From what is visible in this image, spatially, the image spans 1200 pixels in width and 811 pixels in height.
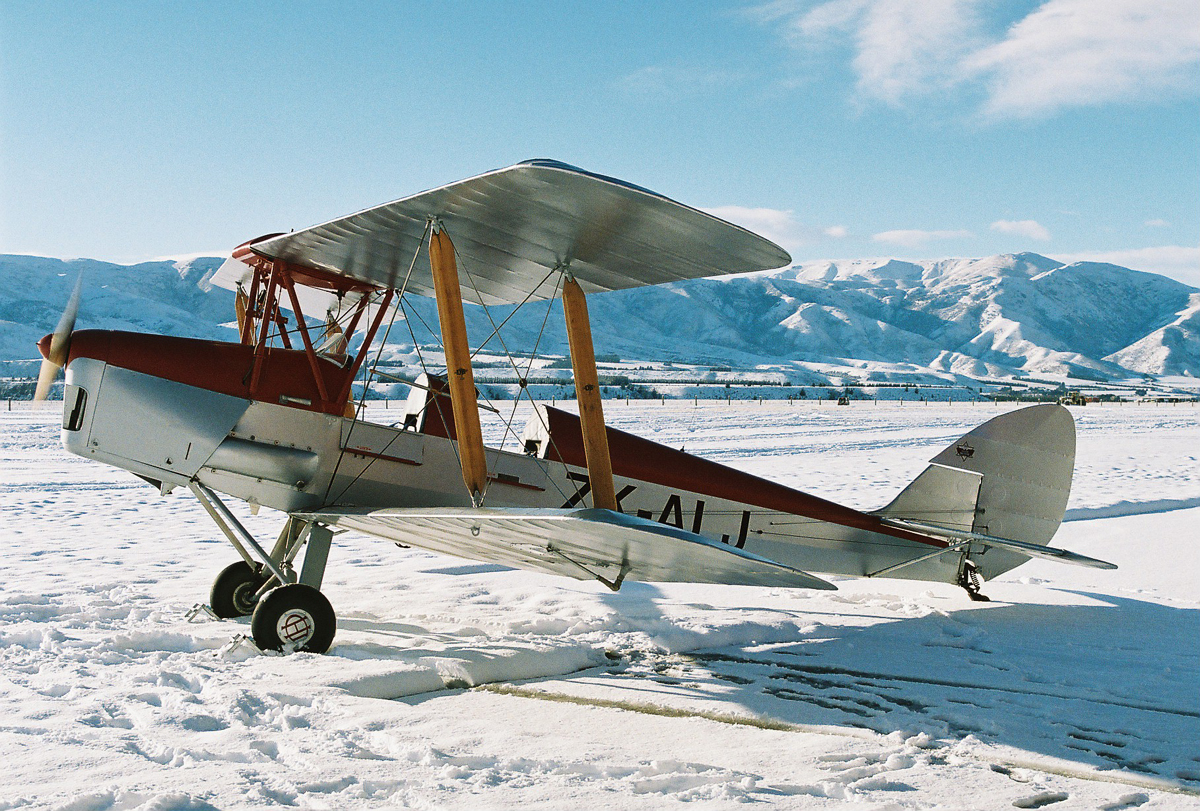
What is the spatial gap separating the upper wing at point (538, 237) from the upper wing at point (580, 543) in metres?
1.64

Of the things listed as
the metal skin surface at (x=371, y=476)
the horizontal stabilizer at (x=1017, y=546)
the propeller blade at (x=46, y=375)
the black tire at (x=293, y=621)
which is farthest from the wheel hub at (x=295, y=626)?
the horizontal stabilizer at (x=1017, y=546)

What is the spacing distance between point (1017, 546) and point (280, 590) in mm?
5255

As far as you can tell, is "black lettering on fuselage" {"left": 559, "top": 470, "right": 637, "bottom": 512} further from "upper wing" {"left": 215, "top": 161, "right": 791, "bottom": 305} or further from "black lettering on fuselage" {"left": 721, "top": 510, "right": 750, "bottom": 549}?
"upper wing" {"left": 215, "top": 161, "right": 791, "bottom": 305}

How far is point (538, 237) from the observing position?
18.3ft

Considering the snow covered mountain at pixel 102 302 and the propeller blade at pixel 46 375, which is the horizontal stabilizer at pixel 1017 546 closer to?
the propeller blade at pixel 46 375

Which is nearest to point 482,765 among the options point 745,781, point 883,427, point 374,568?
point 745,781

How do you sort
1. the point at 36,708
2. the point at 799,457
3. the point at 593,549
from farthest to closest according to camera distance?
1. the point at 799,457
2. the point at 593,549
3. the point at 36,708

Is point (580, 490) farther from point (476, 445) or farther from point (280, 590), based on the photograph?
point (280, 590)

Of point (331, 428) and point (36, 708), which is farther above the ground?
point (331, 428)

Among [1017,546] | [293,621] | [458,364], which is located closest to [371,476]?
[293,621]

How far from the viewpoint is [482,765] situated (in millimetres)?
3707

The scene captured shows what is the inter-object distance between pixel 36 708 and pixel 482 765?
223 cm

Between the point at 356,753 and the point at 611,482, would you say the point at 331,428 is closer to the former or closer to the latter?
the point at 611,482

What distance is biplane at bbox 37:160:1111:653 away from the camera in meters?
5.00
